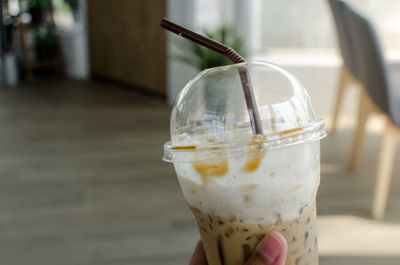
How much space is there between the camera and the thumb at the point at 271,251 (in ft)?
2.01

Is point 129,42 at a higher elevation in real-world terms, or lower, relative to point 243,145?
lower

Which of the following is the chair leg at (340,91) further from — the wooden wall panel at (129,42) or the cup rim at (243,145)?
the cup rim at (243,145)

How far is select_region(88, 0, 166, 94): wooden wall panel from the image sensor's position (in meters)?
4.78

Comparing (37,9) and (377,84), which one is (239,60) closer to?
(377,84)

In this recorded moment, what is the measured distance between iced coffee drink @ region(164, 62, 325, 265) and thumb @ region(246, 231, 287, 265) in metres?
0.01

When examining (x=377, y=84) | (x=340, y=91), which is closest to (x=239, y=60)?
(x=377, y=84)

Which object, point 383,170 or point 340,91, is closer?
point 383,170

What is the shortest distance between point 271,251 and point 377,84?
1.85m

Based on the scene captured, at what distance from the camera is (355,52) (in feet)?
8.64

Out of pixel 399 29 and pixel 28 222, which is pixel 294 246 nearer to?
pixel 28 222

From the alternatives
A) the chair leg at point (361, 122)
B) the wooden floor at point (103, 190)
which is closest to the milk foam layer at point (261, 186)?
the wooden floor at point (103, 190)

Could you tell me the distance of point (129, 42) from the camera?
5148 mm

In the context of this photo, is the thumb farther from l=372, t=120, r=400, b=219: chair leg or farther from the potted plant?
the potted plant

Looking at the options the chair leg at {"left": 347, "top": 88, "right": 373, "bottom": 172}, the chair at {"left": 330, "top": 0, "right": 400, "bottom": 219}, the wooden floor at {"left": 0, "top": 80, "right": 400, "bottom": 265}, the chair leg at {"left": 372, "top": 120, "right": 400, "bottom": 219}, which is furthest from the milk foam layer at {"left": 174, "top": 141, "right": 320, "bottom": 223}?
the chair leg at {"left": 347, "top": 88, "right": 373, "bottom": 172}
